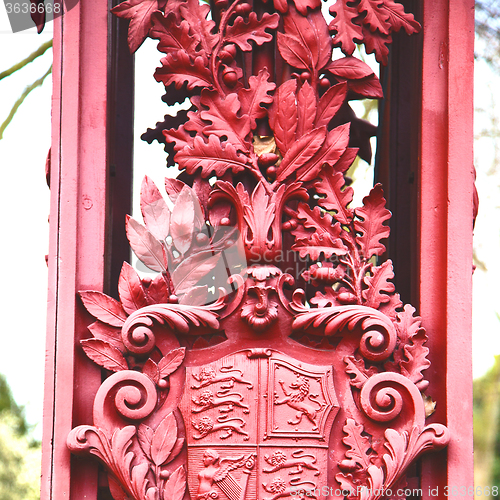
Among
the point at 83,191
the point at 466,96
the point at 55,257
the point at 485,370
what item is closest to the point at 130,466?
the point at 55,257

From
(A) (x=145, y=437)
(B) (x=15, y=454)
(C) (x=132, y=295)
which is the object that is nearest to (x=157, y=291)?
(C) (x=132, y=295)

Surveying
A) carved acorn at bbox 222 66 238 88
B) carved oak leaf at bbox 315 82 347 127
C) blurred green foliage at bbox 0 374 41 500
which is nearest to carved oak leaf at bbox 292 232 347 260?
carved oak leaf at bbox 315 82 347 127

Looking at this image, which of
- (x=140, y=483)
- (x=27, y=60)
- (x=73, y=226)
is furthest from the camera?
(x=27, y=60)

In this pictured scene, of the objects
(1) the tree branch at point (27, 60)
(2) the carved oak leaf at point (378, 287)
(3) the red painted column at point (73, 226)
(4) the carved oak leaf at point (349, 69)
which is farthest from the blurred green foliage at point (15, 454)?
(4) the carved oak leaf at point (349, 69)

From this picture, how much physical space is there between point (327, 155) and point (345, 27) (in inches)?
9.8

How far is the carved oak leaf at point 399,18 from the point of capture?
1.53 metres

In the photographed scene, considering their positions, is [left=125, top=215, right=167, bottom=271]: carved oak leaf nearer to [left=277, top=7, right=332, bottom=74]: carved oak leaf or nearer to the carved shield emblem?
the carved shield emblem

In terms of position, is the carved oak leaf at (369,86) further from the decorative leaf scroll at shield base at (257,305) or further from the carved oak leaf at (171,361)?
the carved oak leaf at (171,361)

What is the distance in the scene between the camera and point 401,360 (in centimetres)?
143

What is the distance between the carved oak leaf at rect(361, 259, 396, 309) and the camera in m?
1.45

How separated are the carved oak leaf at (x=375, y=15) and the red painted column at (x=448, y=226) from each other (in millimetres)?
91

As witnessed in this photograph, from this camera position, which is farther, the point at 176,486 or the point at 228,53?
the point at 228,53

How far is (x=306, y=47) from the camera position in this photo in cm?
153

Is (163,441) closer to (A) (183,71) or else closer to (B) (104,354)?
(B) (104,354)
